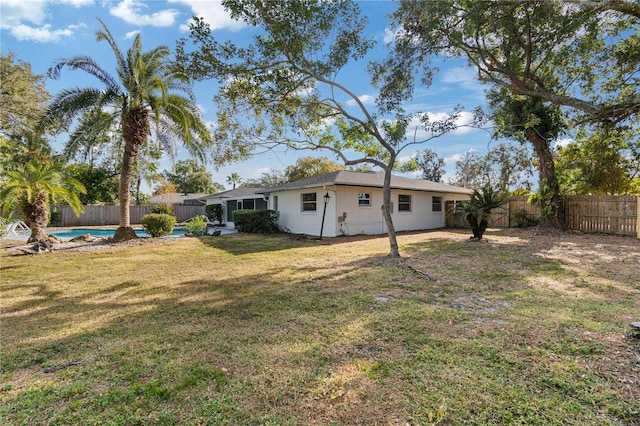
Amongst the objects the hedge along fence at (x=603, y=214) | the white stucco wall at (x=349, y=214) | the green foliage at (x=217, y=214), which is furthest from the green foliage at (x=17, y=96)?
the hedge along fence at (x=603, y=214)

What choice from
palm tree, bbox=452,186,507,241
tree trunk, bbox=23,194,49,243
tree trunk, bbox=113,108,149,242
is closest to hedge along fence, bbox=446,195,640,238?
palm tree, bbox=452,186,507,241

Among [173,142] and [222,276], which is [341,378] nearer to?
[222,276]

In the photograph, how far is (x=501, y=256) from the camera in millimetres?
8430

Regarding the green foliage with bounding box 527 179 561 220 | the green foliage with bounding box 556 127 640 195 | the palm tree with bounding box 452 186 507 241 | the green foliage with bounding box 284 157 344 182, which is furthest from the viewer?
the green foliage with bounding box 284 157 344 182

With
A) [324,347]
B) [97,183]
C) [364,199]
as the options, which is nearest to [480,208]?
[364,199]

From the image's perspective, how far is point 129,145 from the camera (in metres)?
11.7

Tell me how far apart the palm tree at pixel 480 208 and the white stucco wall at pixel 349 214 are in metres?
4.53

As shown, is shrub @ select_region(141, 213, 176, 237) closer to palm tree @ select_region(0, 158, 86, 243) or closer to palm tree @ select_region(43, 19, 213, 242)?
palm tree @ select_region(43, 19, 213, 242)

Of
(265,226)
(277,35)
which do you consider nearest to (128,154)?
(265,226)

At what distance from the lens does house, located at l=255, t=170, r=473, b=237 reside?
1390cm

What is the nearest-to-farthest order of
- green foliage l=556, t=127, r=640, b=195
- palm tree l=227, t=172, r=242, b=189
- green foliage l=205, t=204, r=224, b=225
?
1. green foliage l=556, t=127, r=640, b=195
2. green foliage l=205, t=204, r=224, b=225
3. palm tree l=227, t=172, r=242, b=189

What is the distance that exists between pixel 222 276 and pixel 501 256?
7340 mm

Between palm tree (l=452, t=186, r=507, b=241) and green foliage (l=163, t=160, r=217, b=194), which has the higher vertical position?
green foliage (l=163, t=160, r=217, b=194)

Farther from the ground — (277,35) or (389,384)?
(277,35)
